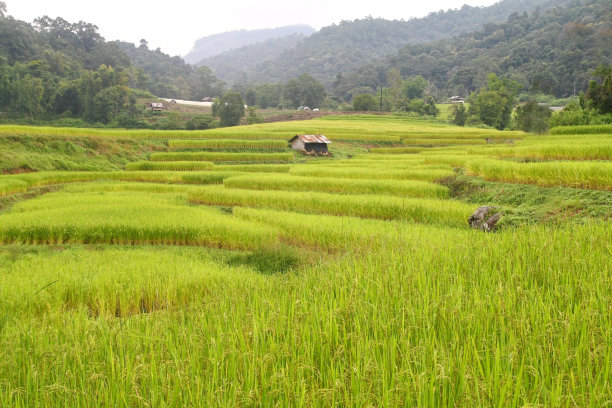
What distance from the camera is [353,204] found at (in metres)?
11.9

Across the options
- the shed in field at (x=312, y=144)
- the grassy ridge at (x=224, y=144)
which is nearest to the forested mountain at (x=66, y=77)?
the grassy ridge at (x=224, y=144)

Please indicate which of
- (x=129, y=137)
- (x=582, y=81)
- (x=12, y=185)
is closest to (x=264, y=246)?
(x=12, y=185)

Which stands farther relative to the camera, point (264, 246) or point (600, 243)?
point (264, 246)

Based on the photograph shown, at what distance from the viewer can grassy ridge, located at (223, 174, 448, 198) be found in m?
13.5

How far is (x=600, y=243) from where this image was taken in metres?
4.54

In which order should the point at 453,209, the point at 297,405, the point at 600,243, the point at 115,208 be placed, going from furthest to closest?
1. the point at 115,208
2. the point at 453,209
3. the point at 600,243
4. the point at 297,405

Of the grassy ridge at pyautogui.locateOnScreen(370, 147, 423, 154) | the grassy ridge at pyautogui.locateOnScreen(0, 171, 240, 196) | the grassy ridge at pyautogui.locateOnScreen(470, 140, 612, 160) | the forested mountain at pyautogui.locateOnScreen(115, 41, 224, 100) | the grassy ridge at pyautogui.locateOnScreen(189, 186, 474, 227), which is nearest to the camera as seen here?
the grassy ridge at pyautogui.locateOnScreen(189, 186, 474, 227)

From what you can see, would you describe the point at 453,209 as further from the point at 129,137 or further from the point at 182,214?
the point at 129,137

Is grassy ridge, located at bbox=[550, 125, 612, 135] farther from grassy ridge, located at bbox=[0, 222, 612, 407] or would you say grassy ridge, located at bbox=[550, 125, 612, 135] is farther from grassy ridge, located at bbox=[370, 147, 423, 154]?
grassy ridge, located at bbox=[0, 222, 612, 407]

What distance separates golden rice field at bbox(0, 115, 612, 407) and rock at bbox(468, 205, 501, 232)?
0.31m

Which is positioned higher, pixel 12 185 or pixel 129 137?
pixel 129 137

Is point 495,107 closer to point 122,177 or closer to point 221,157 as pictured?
point 221,157

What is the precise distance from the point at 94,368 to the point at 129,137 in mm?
31318

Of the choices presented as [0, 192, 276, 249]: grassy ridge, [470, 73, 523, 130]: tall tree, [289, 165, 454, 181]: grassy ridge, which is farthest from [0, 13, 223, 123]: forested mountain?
[470, 73, 523, 130]: tall tree
